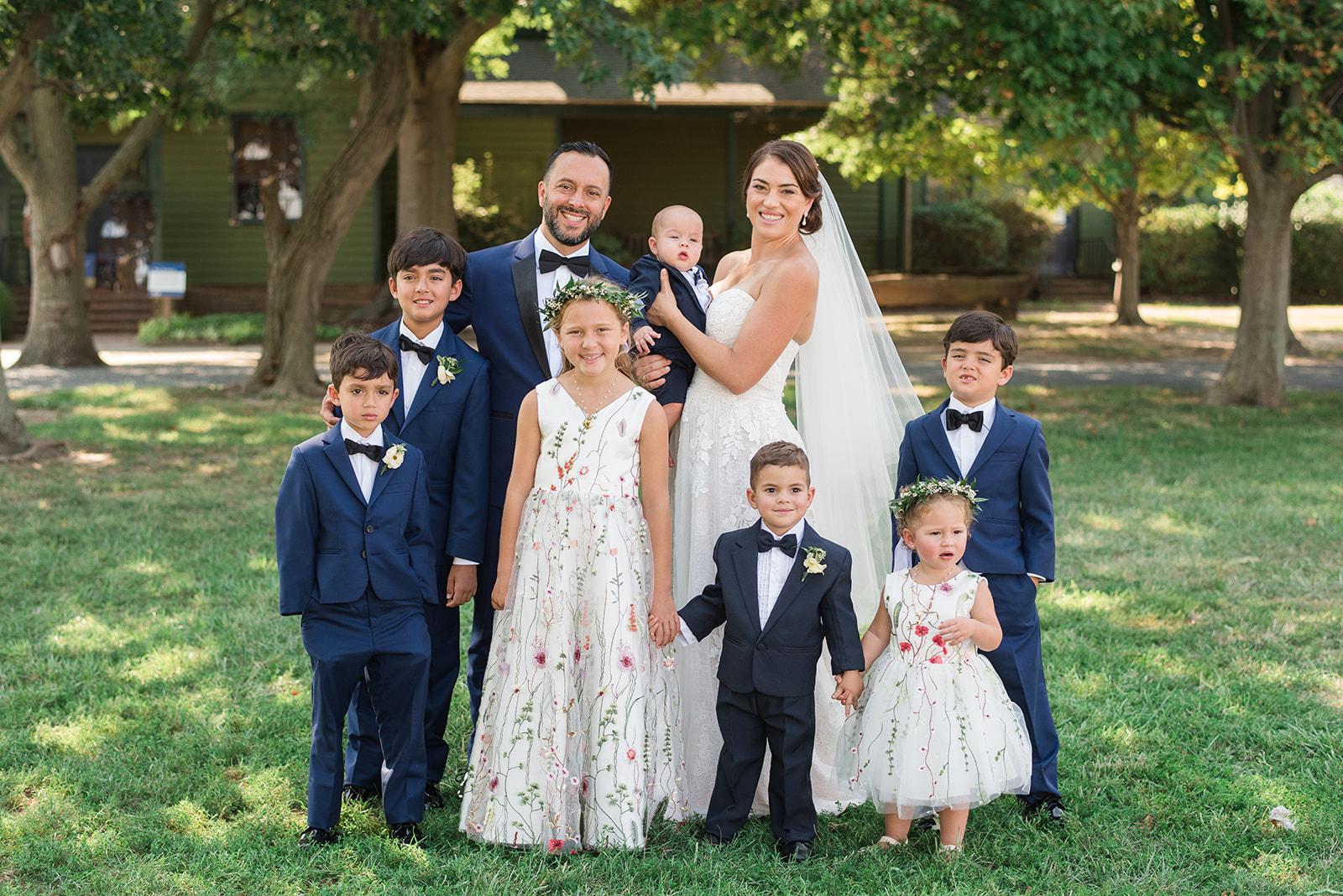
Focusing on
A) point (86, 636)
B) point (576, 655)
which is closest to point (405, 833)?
point (576, 655)

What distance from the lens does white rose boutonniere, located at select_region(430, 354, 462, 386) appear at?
12.0 feet

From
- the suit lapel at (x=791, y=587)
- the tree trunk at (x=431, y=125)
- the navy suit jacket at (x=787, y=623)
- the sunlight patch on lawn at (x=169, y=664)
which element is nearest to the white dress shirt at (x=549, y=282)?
the navy suit jacket at (x=787, y=623)

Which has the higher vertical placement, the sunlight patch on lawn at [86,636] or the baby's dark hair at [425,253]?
the baby's dark hair at [425,253]

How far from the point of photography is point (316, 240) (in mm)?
12820

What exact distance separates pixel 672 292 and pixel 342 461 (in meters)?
1.15

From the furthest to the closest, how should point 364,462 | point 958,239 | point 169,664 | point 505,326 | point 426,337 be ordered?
point 958,239 → point 169,664 → point 505,326 → point 426,337 → point 364,462

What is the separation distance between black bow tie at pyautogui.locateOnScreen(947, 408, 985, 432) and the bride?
0.44 meters

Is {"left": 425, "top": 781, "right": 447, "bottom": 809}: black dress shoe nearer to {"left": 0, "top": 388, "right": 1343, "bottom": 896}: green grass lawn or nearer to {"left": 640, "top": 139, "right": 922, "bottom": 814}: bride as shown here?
{"left": 0, "top": 388, "right": 1343, "bottom": 896}: green grass lawn

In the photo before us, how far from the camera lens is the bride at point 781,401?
3.66 meters

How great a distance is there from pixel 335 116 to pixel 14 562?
1579 centimetres

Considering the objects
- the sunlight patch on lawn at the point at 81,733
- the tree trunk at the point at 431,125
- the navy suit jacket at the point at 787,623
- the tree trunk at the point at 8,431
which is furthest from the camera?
the tree trunk at the point at 431,125

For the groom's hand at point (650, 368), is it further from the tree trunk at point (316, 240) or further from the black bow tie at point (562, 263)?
the tree trunk at point (316, 240)

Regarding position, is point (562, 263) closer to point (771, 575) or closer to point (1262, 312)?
point (771, 575)

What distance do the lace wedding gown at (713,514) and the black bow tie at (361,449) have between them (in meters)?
0.98
